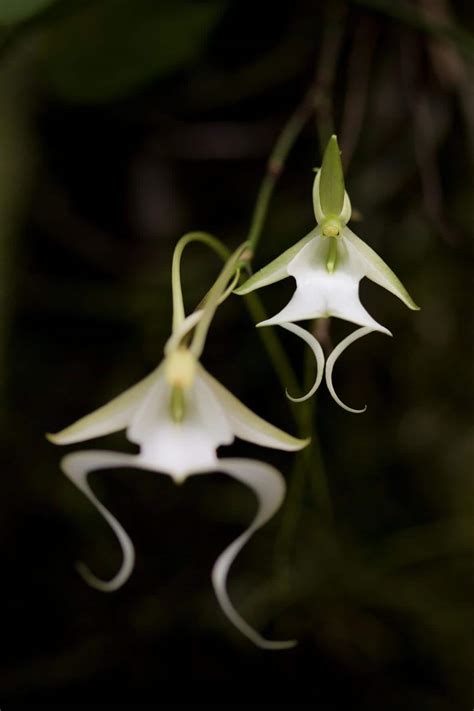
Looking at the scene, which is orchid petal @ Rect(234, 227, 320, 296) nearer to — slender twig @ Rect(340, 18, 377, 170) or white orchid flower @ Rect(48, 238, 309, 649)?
white orchid flower @ Rect(48, 238, 309, 649)

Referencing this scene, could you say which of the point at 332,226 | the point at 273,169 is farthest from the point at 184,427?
the point at 273,169

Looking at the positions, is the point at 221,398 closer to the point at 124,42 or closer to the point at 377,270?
the point at 377,270

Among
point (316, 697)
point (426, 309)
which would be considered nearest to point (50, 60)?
point (426, 309)

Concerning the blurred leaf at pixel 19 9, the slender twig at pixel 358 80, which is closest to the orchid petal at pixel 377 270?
the blurred leaf at pixel 19 9

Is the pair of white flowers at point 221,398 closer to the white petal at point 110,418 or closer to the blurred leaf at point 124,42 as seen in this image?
the white petal at point 110,418

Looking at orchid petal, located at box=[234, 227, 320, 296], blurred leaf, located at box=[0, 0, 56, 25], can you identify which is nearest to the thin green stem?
orchid petal, located at box=[234, 227, 320, 296]

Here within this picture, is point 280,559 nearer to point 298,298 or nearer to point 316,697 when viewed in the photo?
point 316,697
